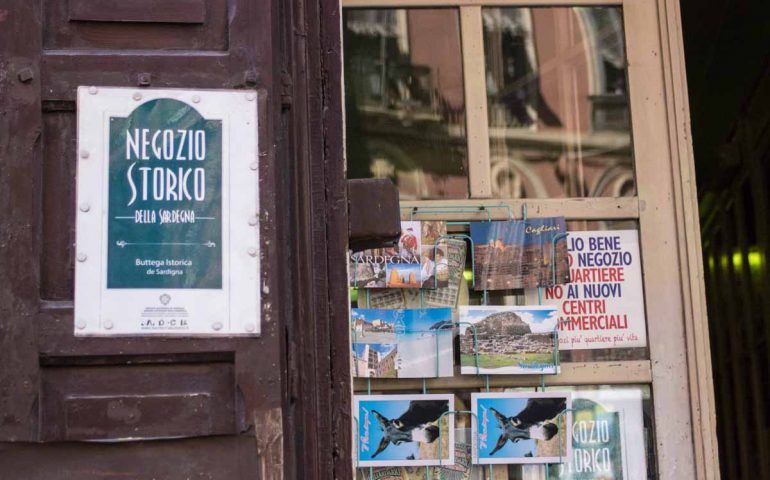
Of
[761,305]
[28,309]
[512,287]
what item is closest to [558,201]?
[512,287]

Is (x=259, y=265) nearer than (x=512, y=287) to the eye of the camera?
Yes

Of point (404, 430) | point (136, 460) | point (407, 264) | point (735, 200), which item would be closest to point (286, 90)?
point (136, 460)

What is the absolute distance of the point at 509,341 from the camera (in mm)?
5578

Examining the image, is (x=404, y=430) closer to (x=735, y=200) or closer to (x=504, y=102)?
(x=504, y=102)

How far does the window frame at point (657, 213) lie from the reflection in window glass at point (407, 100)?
0.21 ft

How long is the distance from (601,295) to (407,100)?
1391mm

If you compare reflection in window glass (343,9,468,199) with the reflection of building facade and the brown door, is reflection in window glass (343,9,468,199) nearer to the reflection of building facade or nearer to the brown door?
the reflection of building facade

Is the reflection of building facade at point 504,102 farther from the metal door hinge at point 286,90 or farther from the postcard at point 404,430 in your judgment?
the metal door hinge at point 286,90

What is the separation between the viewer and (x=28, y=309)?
3025 mm

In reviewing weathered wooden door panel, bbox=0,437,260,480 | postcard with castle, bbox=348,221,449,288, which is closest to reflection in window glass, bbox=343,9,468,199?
postcard with castle, bbox=348,221,449,288

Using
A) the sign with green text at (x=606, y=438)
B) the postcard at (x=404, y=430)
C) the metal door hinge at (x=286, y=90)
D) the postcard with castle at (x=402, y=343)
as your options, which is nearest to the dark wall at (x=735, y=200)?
the sign with green text at (x=606, y=438)

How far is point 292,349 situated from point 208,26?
95 centimetres

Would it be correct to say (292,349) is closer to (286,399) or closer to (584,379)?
(286,399)

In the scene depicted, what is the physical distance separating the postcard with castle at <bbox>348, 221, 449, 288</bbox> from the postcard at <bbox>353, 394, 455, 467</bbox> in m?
0.55
